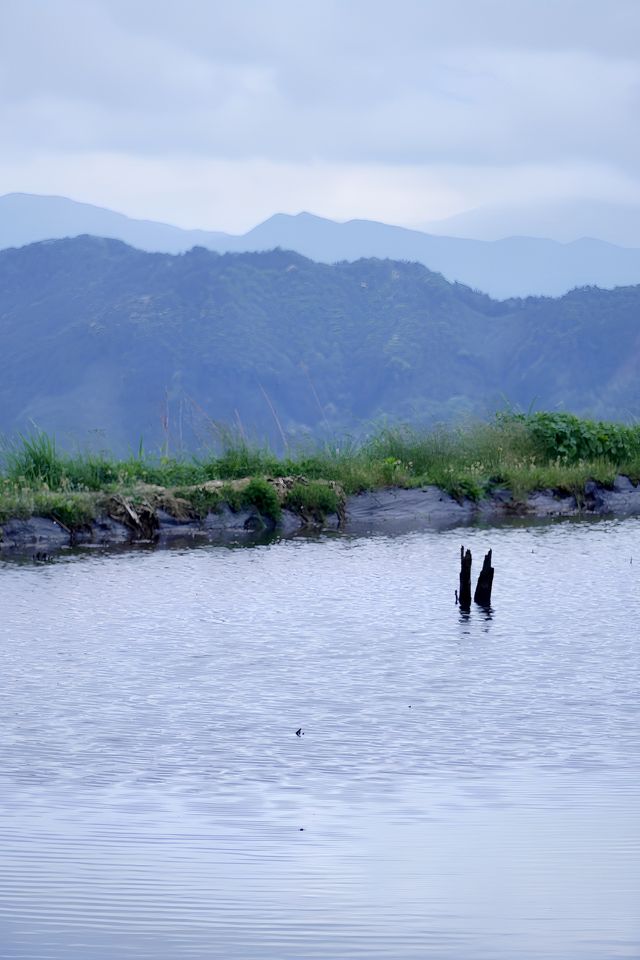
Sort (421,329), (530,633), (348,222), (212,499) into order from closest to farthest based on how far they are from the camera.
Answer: (530,633) < (212,499) < (421,329) < (348,222)

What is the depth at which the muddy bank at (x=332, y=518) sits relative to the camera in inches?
635

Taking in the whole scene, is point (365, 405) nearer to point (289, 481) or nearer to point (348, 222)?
point (289, 481)

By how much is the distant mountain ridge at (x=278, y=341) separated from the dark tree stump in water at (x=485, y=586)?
4776 cm

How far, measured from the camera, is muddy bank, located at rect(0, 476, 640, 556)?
635 inches

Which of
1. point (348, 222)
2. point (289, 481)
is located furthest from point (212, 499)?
point (348, 222)

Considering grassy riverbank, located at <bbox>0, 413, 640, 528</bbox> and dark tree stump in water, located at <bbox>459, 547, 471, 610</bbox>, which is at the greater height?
grassy riverbank, located at <bbox>0, 413, 640, 528</bbox>

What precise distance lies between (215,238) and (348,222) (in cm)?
1173

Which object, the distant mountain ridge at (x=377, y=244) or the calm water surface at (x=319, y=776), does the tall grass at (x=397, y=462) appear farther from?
the distant mountain ridge at (x=377, y=244)

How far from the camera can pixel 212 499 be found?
17.5 metres

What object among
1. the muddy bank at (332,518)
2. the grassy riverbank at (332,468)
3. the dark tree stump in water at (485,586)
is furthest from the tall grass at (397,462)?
the dark tree stump in water at (485,586)

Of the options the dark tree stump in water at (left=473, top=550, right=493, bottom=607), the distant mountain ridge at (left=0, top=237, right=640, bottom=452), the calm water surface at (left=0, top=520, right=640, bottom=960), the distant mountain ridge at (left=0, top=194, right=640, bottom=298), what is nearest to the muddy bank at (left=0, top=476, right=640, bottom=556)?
the calm water surface at (left=0, top=520, right=640, bottom=960)

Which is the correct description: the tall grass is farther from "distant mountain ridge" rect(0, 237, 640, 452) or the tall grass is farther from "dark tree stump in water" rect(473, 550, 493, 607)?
"distant mountain ridge" rect(0, 237, 640, 452)

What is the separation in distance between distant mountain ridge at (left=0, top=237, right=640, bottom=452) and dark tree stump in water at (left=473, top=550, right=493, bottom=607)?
47.8 meters

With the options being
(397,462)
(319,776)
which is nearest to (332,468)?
(397,462)
